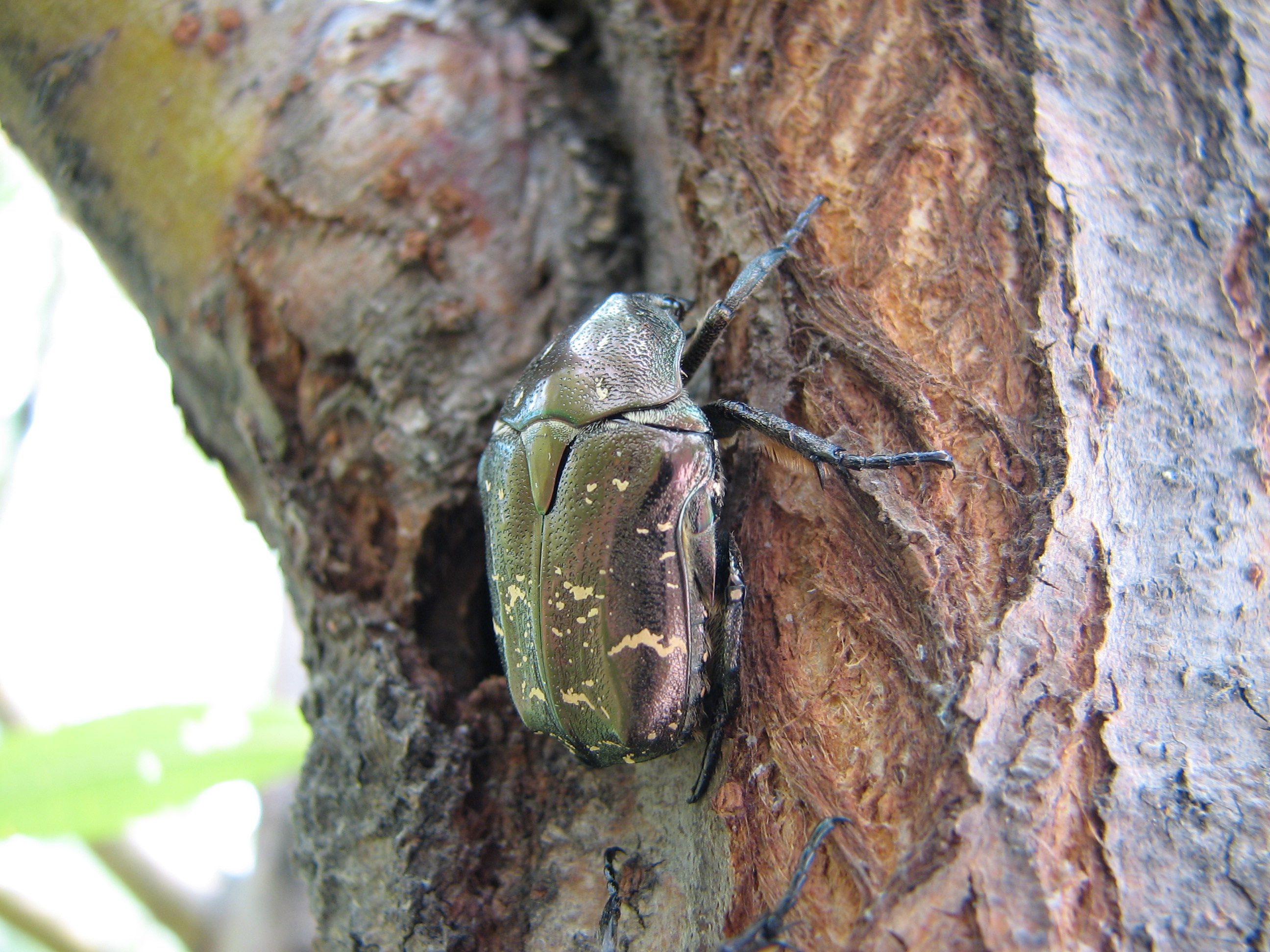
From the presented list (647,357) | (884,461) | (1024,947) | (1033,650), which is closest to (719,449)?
(647,357)

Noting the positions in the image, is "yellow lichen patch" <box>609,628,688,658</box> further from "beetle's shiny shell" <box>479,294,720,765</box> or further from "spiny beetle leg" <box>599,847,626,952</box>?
"spiny beetle leg" <box>599,847,626,952</box>

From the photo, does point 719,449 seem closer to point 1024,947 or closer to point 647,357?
point 647,357

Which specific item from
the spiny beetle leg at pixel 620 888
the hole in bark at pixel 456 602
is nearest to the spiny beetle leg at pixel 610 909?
the spiny beetle leg at pixel 620 888

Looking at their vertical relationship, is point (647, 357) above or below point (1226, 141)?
below

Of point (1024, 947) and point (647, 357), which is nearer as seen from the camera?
point (1024, 947)

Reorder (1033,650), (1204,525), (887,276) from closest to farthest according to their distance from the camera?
1. (1033,650)
2. (1204,525)
3. (887,276)

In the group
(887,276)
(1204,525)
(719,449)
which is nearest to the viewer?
(1204,525)
